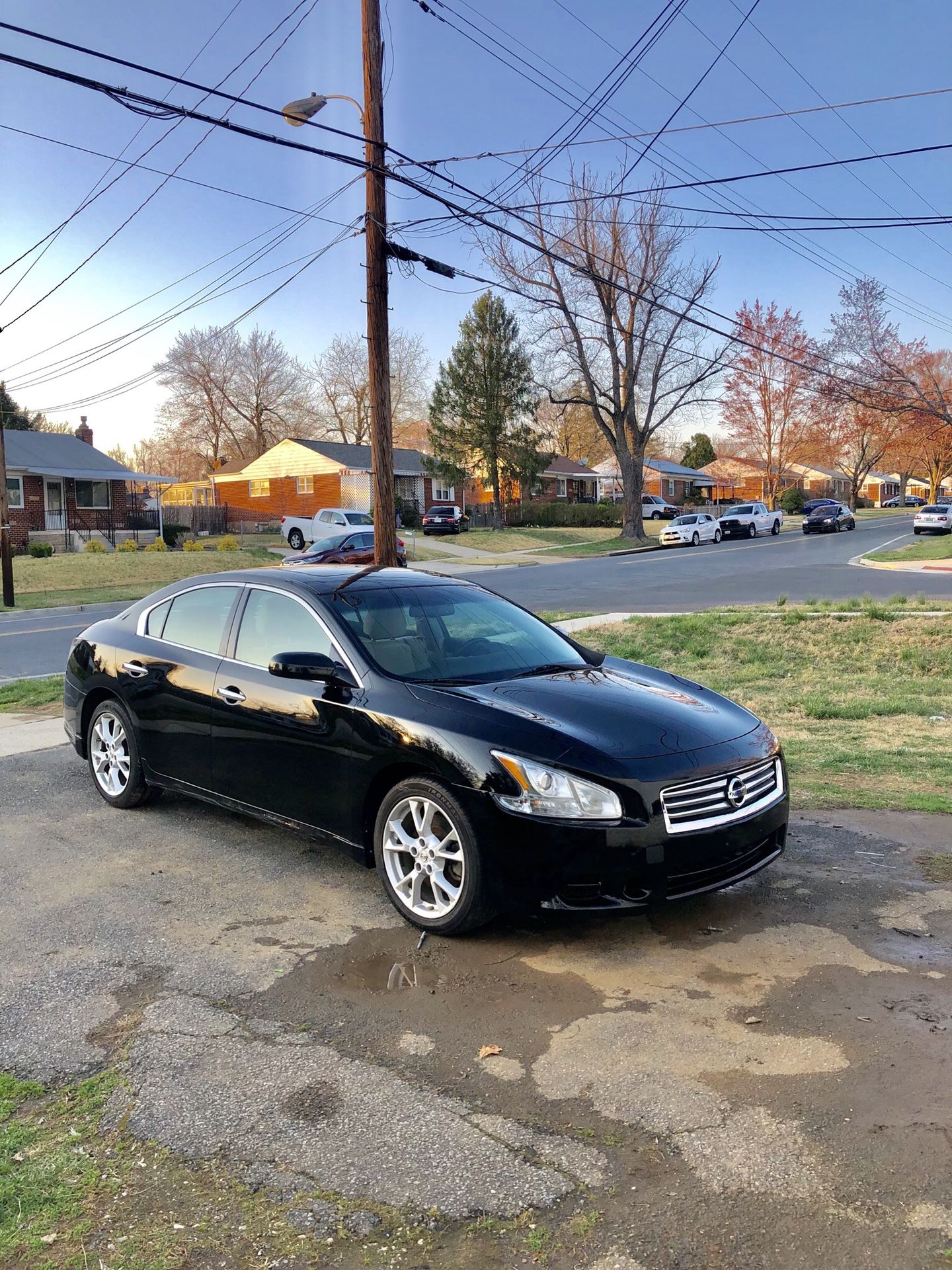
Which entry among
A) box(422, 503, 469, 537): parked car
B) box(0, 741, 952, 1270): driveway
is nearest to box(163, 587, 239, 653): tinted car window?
box(0, 741, 952, 1270): driveway

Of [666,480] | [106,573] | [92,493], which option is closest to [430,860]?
[106,573]

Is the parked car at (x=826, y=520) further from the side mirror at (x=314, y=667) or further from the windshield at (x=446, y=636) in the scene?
the side mirror at (x=314, y=667)

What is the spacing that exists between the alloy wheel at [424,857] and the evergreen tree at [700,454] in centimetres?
11194

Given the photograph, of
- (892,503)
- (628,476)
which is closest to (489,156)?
(628,476)

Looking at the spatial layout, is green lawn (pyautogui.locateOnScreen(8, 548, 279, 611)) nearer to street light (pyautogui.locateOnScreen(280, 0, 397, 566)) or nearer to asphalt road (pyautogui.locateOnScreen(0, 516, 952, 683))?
asphalt road (pyautogui.locateOnScreen(0, 516, 952, 683))

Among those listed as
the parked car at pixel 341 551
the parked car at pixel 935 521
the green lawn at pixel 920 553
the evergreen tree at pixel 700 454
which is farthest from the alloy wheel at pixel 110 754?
the evergreen tree at pixel 700 454

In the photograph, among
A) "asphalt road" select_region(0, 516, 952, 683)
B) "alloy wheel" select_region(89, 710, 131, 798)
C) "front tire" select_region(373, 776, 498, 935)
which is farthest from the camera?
"asphalt road" select_region(0, 516, 952, 683)

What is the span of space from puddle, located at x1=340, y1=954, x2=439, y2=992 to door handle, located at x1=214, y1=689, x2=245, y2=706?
170 cm

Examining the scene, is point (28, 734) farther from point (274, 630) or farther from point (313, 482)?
point (313, 482)

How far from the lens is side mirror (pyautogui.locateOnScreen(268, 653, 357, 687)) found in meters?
4.89

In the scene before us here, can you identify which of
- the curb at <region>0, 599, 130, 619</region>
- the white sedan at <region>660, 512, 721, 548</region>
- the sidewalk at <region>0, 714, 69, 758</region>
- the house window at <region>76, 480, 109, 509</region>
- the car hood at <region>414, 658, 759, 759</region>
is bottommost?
the sidewalk at <region>0, 714, 69, 758</region>

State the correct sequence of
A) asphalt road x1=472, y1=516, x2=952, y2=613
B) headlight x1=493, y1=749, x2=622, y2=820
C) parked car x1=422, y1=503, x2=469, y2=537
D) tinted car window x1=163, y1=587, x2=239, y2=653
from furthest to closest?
parked car x1=422, y1=503, x2=469, y2=537 < asphalt road x1=472, y1=516, x2=952, y2=613 < tinted car window x1=163, y1=587, x2=239, y2=653 < headlight x1=493, y1=749, x2=622, y2=820

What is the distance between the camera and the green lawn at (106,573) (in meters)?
24.7

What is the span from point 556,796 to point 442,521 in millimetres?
44090
